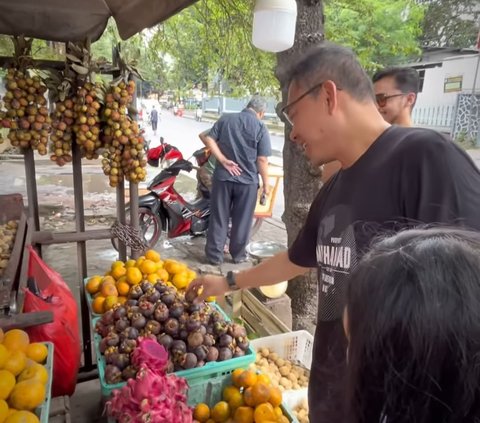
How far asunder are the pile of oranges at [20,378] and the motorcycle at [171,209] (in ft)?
→ 13.3

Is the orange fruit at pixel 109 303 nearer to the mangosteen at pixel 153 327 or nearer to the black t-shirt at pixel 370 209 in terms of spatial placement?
the mangosteen at pixel 153 327

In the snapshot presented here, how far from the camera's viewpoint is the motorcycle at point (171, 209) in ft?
19.0

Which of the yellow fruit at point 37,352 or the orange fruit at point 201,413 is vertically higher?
the yellow fruit at point 37,352

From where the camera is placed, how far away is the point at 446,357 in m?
0.58

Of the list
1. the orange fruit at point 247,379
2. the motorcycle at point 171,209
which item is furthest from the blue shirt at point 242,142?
the orange fruit at point 247,379

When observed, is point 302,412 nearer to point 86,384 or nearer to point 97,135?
point 86,384

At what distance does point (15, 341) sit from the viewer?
1646 mm

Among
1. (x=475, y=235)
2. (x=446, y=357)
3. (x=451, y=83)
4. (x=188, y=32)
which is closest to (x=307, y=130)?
(x=475, y=235)

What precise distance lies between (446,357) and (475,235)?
28cm

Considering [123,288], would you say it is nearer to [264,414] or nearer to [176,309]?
[176,309]

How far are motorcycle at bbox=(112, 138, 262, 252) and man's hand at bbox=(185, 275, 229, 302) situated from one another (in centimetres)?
380

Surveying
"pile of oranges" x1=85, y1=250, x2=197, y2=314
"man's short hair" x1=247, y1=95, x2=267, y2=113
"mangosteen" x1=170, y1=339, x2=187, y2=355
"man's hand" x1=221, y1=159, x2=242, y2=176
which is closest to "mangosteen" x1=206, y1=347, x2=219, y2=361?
"mangosteen" x1=170, y1=339, x2=187, y2=355

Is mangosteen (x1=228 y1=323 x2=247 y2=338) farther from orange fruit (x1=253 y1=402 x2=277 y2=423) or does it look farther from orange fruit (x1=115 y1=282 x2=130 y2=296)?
orange fruit (x1=115 y1=282 x2=130 y2=296)

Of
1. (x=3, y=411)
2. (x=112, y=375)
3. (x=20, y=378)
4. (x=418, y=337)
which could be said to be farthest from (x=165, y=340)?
(x=418, y=337)
